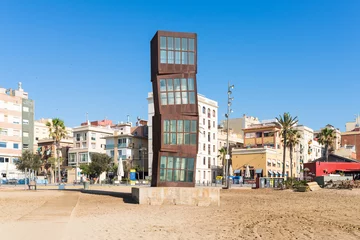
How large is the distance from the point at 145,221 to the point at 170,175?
9111mm

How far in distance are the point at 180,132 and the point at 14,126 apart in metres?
70.2

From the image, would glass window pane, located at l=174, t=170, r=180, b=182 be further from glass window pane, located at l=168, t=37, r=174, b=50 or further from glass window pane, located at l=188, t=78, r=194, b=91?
glass window pane, located at l=168, t=37, r=174, b=50

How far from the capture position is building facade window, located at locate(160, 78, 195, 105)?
1005 inches

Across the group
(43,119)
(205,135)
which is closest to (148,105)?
(205,135)

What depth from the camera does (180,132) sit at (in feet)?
83.2

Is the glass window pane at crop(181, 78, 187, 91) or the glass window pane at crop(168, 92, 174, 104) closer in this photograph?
the glass window pane at crop(168, 92, 174, 104)

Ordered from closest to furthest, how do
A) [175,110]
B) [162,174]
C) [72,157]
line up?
[162,174] < [175,110] < [72,157]

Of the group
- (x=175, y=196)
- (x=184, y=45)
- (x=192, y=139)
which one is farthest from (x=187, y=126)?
(x=184, y=45)

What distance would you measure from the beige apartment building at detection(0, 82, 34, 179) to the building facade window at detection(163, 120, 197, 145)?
62719mm

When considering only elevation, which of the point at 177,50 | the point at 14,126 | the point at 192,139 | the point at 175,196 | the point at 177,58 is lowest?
the point at 175,196

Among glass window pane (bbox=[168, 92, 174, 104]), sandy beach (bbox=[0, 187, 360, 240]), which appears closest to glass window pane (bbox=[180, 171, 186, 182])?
glass window pane (bbox=[168, 92, 174, 104])

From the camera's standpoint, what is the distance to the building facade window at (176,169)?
25.1 metres

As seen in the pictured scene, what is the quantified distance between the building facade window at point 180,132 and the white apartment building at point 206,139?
55.3 m

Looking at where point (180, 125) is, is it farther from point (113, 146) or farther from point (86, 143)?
point (86, 143)
